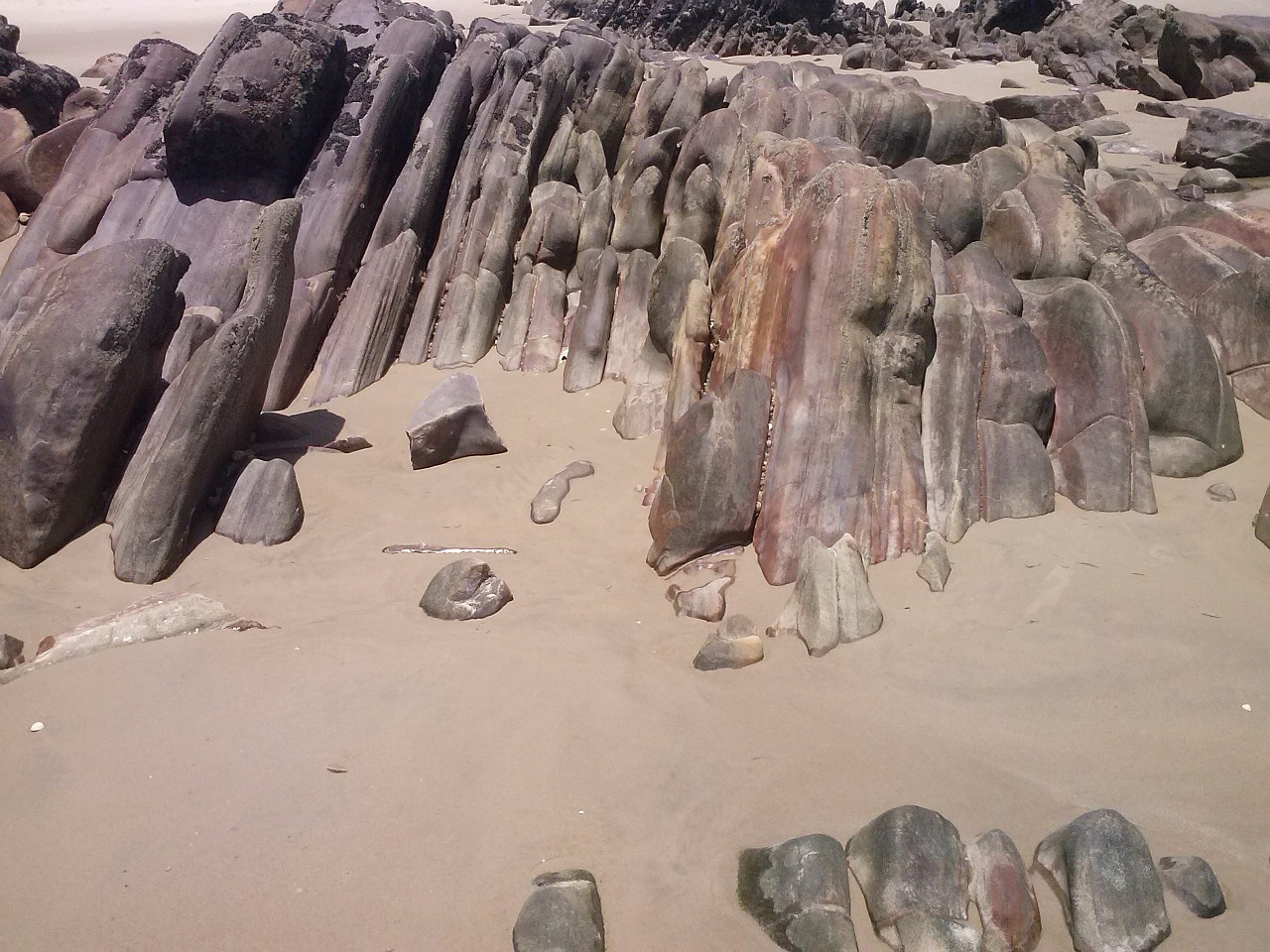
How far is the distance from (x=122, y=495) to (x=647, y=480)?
244 centimetres

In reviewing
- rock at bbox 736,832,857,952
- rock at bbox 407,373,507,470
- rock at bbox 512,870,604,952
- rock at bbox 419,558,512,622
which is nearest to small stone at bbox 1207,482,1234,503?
rock at bbox 736,832,857,952

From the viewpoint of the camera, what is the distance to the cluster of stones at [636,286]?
4262mm

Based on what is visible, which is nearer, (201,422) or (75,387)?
(75,387)

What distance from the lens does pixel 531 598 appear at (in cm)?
404

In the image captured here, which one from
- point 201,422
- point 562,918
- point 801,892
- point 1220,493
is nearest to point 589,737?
point 562,918

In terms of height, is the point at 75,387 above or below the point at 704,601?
above

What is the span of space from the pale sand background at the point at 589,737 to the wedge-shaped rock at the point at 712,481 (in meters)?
0.20

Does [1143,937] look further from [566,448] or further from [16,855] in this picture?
[566,448]

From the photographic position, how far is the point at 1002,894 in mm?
2496

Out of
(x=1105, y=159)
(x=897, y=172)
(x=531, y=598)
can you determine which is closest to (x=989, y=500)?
(x=531, y=598)

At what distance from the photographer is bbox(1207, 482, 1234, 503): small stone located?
166 inches

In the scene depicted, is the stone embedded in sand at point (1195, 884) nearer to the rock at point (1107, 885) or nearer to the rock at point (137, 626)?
the rock at point (1107, 885)

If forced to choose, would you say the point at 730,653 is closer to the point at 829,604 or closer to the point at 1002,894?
the point at 829,604

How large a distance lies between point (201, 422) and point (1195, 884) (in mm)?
4159
